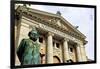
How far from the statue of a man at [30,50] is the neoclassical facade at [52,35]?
37 mm

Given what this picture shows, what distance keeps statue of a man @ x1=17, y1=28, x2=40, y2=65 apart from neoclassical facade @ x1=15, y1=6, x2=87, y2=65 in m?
0.04

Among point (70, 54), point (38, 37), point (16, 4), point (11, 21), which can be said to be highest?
point (16, 4)

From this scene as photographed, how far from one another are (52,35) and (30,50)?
279 mm

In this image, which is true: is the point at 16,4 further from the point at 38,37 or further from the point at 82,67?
the point at 82,67

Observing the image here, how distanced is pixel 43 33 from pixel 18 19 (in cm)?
29

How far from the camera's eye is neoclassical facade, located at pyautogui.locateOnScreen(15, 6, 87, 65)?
6.48 ft

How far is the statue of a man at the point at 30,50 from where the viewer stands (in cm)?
197

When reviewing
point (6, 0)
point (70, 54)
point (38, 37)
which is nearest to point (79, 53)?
point (70, 54)

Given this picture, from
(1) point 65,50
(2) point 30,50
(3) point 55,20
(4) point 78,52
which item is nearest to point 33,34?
(2) point 30,50

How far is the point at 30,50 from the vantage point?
2010mm

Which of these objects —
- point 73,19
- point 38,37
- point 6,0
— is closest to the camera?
point 6,0

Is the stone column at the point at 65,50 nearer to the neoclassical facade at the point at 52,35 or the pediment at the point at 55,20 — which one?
the neoclassical facade at the point at 52,35

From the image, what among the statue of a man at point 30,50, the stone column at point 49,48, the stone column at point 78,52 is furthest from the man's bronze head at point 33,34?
the stone column at point 78,52

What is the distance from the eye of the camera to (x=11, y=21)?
1914 mm
